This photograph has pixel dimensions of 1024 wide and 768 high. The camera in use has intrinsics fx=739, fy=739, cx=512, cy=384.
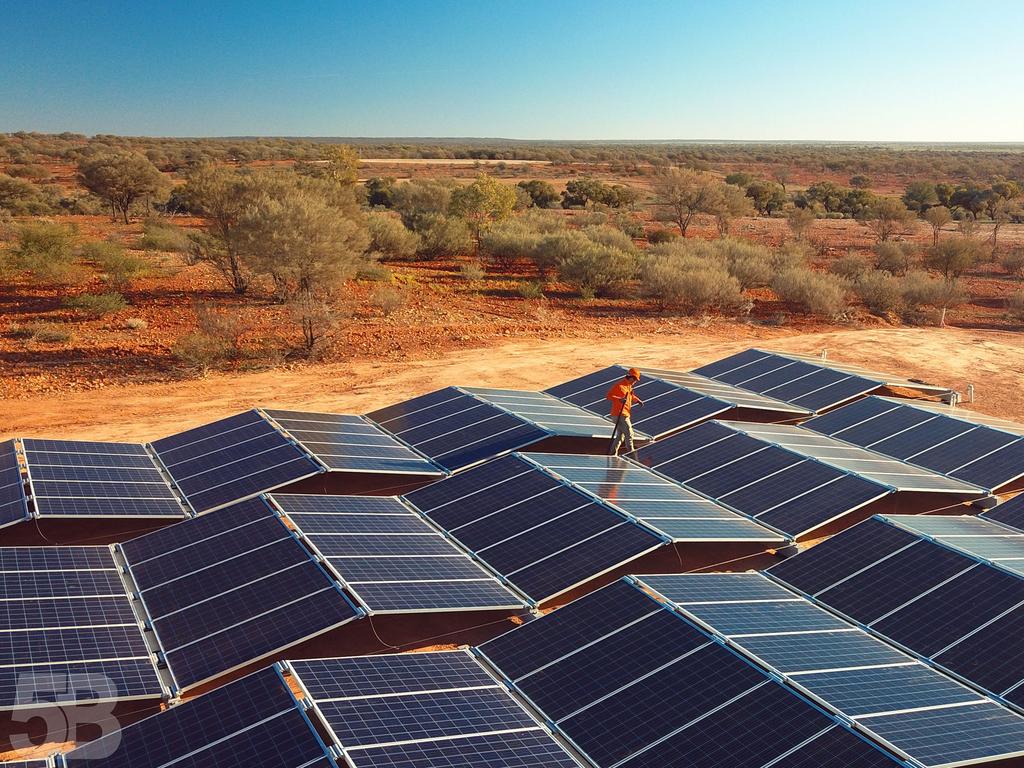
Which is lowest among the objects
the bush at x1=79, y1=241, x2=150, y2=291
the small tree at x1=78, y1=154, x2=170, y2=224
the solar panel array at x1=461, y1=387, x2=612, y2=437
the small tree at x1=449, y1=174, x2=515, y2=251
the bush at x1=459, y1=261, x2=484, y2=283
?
the solar panel array at x1=461, y1=387, x2=612, y2=437

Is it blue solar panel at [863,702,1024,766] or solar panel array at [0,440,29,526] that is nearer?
blue solar panel at [863,702,1024,766]

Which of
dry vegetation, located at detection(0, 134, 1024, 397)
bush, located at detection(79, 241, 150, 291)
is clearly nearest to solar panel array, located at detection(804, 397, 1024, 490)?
dry vegetation, located at detection(0, 134, 1024, 397)

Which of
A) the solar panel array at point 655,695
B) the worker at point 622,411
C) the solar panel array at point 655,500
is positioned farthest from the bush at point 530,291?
the solar panel array at point 655,695

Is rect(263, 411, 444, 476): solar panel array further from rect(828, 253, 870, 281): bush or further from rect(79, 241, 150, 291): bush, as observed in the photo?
rect(828, 253, 870, 281): bush

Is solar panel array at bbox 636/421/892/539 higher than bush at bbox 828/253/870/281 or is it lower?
lower

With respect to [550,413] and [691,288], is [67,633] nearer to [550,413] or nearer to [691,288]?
[550,413]

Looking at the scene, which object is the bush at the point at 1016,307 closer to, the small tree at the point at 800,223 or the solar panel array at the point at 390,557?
the small tree at the point at 800,223

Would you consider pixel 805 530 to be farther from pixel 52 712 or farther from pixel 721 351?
pixel 721 351
